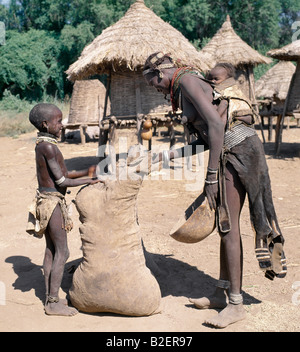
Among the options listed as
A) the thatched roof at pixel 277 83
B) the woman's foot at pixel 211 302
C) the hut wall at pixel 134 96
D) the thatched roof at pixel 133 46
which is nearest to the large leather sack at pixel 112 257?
the woman's foot at pixel 211 302

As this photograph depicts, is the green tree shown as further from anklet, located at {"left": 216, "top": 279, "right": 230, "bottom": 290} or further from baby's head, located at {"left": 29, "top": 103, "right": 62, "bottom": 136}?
anklet, located at {"left": 216, "top": 279, "right": 230, "bottom": 290}

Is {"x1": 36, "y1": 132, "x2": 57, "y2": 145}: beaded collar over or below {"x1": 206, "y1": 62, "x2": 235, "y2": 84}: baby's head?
below

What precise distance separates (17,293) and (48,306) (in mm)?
472

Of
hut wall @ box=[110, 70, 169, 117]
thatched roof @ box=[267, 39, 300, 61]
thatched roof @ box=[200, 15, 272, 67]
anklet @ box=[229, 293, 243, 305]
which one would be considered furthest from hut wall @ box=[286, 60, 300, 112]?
anklet @ box=[229, 293, 243, 305]

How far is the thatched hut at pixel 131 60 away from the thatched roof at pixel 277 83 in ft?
25.3

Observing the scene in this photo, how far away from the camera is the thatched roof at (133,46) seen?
7.46m

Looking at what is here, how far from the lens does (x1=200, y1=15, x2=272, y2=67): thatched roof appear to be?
11.7 m

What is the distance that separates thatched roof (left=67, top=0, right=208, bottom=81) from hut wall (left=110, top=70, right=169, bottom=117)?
0.80ft

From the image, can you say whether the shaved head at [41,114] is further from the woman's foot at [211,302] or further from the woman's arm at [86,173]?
the woman's foot at [211,302]
